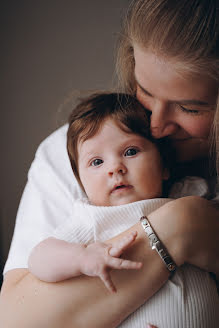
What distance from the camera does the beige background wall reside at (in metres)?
1.80

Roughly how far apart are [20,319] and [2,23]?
4.66 feet

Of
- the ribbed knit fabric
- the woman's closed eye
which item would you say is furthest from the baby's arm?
the woman's closed eye

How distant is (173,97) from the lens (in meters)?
1.01

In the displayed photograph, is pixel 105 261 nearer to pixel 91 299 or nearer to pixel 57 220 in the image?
pixel 91 299

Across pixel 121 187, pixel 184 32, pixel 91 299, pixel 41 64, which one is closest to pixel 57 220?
pixel 121 187

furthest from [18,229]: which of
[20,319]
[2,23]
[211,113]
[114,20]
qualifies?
[114,20]

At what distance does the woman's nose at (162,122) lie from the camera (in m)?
1.07

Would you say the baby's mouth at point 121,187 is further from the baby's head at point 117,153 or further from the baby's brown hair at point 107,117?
the baby's brown hair at point 107,117

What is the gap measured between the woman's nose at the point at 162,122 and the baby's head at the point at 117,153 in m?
0.05

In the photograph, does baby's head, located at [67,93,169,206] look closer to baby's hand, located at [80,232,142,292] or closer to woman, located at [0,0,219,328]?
woman, located at [0,0,219,328]

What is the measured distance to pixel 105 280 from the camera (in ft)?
2.71

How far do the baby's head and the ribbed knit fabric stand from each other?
0.18 ft

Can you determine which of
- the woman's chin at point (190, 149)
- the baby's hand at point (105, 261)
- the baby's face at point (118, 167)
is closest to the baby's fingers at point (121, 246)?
the baby's hand at point (105, 261)

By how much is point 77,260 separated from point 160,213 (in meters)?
0.25
